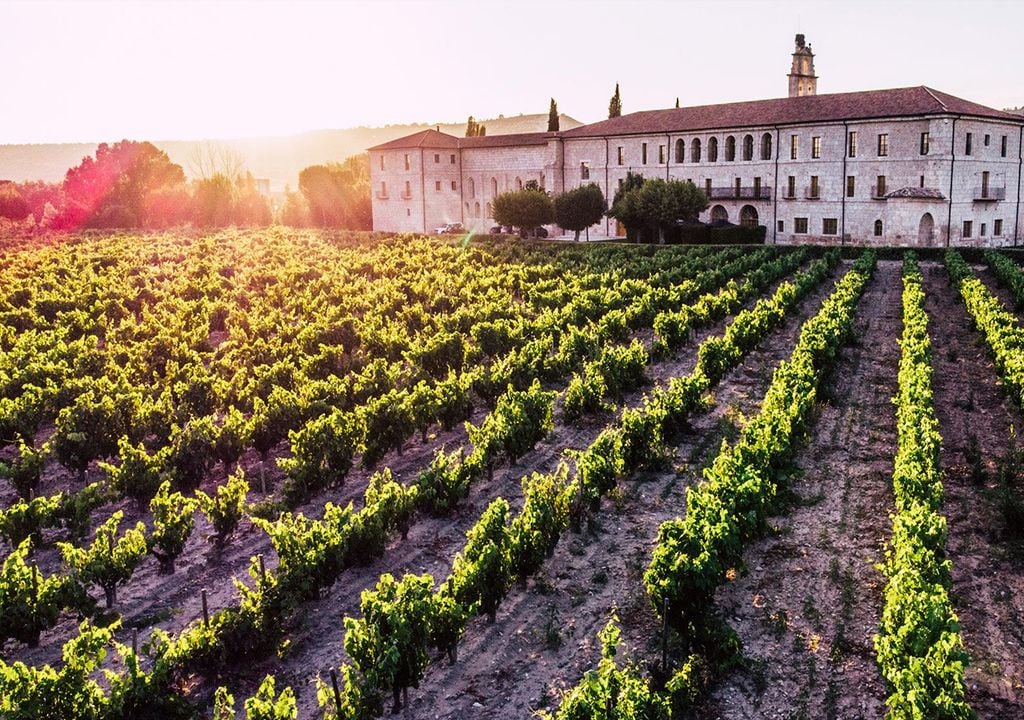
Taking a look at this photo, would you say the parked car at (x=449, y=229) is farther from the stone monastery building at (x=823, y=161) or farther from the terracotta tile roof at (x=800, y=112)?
the terracotta tile roof at (x=800, y=112)

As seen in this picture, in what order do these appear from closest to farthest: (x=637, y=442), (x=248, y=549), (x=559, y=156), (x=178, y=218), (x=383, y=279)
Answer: (x=248, y=549) → (x=637, y=442) → (x=383, y=279) → (x=559, y=156) → (x=178, y=218)

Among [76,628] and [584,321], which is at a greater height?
[584,321]

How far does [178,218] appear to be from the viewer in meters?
96.4

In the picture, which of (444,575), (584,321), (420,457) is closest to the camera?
(444,575)

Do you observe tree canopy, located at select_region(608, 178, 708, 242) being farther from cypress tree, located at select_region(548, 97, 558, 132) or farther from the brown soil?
the brown soil

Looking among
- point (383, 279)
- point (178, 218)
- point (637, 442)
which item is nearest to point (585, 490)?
point (637, 442)

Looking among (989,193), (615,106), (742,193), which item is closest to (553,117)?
(615,106)

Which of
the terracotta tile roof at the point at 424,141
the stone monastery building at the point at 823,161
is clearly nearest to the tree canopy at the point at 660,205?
the stone monastery building at the point at 823,161

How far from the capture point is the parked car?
7412 cm

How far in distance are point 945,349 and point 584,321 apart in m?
10.8

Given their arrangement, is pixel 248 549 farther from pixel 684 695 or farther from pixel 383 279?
pixel 383 279

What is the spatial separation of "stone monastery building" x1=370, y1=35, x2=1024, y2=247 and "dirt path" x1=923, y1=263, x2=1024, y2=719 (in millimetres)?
30046

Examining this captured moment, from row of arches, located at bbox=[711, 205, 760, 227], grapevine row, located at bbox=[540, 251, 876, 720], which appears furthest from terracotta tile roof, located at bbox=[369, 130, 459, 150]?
grapevine row, located at bbox=[540, 251, 876, 720]

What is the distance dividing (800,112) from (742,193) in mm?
6355
